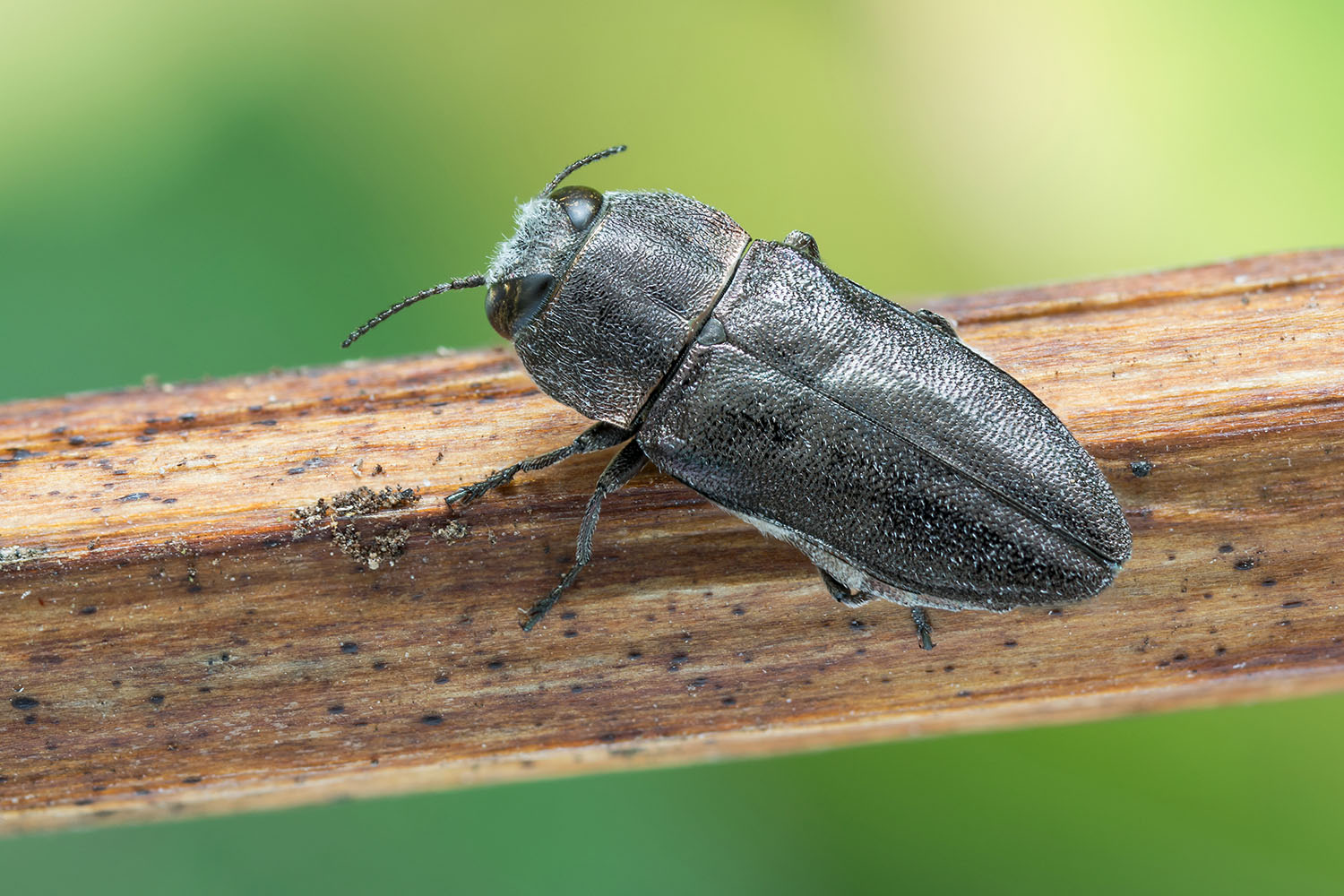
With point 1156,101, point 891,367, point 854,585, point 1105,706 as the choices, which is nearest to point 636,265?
point 891,367

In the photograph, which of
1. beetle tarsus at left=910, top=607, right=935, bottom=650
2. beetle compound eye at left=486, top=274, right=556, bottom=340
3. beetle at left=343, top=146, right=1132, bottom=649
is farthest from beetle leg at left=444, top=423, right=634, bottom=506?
beetle tarsus at left=910, top=607, right=935, bottom=650

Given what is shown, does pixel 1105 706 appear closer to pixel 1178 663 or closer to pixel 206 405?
pixel 1178 663

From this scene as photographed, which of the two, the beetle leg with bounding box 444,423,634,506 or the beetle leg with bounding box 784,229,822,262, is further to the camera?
the beetle leg with bounding box 784,229,822,262

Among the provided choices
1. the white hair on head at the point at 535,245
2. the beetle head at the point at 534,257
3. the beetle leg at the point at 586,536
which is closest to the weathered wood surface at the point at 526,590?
the beetle leg at the point at 586,536

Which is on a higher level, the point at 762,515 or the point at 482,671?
the point at 762,515

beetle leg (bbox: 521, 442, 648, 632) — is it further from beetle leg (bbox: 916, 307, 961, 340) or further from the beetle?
beetle leg (bbox: 916, 307, 961, 340)

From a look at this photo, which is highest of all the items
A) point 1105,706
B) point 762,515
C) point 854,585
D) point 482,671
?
point 762,515

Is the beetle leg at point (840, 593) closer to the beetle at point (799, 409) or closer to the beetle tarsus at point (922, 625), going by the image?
the beetle at point (799, 409)
